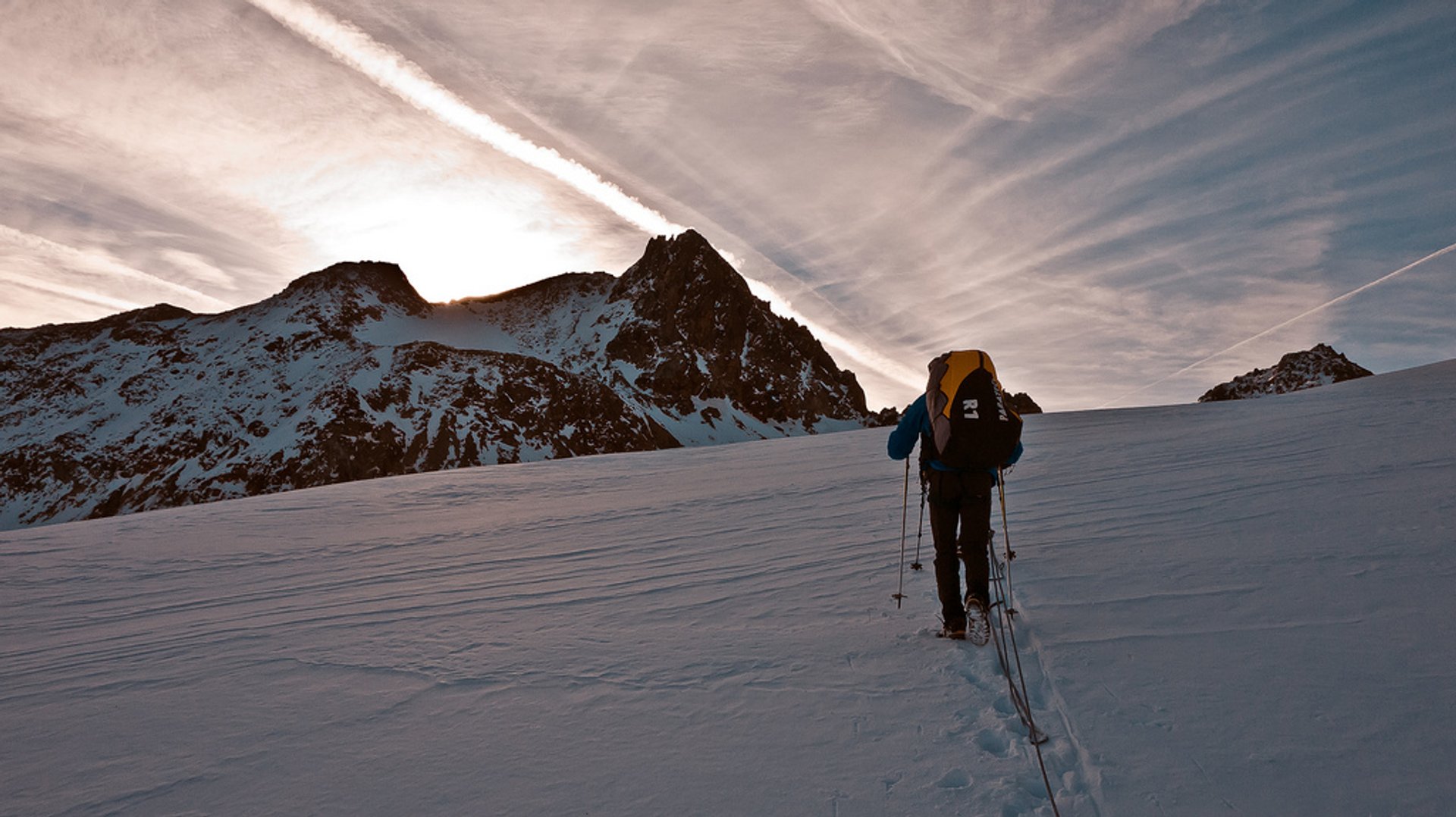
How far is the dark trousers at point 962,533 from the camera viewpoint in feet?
16.4

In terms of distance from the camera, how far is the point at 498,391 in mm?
130250

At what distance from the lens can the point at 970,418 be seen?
5.02 m

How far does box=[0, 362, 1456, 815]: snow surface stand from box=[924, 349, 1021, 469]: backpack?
4.65 feet

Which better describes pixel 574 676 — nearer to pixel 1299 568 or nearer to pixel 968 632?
pixel 968 632

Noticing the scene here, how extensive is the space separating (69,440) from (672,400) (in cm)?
12500

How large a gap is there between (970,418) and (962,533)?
3.03 feet

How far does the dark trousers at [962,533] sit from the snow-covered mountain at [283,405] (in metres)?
117

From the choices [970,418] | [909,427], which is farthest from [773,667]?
[970,418]

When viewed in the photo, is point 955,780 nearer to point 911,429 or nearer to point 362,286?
point 911,429

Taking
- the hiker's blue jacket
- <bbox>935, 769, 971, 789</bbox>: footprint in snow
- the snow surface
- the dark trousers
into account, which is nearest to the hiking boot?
the dark trousers

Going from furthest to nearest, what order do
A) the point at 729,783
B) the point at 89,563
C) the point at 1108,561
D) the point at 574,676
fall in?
the point at 89,563 → the point at 1108,561 → the point at 574,676 → the point at 729,783

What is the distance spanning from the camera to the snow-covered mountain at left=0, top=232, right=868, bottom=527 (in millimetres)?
108000

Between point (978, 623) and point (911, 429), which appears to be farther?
point (911, 429)

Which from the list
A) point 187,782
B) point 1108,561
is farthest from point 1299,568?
point 187,782
